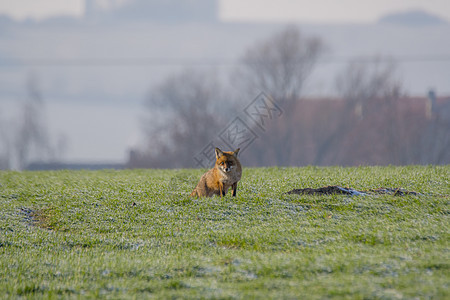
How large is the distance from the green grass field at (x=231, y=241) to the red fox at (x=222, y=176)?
381 millimetres

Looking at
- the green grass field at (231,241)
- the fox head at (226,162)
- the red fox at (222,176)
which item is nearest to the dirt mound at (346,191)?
the green grass field at (231,241)

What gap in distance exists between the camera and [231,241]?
40.9 feet

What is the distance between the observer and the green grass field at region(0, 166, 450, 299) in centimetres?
938

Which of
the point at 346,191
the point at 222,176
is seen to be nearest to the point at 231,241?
the point at 222,176

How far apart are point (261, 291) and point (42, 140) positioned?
6820 cm

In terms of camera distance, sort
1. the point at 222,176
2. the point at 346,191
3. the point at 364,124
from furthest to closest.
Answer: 1. the point at 364,124
2. the point at 346,191
3. the point at 222,176

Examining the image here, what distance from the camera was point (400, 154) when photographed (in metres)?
57.8

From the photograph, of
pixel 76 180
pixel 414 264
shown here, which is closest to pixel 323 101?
A: pixel 76 180

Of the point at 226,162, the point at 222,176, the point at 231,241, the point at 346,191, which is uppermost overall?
the point at 226,162

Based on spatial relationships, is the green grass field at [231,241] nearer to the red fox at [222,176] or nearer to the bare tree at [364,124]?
the red fox at [222,176]

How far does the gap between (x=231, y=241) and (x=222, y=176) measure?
10.00 ft

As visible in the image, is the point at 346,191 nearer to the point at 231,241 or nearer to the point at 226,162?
the point at 226,162

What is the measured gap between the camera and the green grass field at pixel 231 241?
938 cm

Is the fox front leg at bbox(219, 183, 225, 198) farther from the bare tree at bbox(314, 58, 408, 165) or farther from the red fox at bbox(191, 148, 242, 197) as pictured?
the bare tree at bbox(314, 58, 408, 165)
